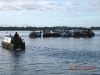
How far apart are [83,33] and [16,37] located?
8712 cm

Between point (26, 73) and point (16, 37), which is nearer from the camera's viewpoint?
point (26, 73)

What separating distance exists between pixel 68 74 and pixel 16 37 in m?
33.6

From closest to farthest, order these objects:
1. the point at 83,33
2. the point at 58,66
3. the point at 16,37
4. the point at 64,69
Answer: the point at 64,69 < the point at 58,66 < the point at 16,37 < the point at 83,33

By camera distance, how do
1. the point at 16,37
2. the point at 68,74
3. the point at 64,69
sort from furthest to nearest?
the point at 16,37 < the point at 64,69 < the point at 68,74

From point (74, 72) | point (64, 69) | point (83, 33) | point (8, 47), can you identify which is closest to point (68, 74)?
point (74, 72)

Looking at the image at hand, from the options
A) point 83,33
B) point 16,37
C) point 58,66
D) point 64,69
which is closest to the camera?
point 64,69

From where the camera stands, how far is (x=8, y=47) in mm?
64938

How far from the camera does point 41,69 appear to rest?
3284cm

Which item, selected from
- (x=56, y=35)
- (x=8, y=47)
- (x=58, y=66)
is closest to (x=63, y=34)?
(x=56, y=35)

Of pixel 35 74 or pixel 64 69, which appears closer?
pixel 35 74

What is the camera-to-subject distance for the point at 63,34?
14738cm

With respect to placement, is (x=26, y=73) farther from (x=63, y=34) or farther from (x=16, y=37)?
(x=63, y=34)

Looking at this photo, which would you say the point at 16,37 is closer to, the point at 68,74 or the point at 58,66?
the point at 58,66

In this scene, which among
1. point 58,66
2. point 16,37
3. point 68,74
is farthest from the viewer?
point 16,37
